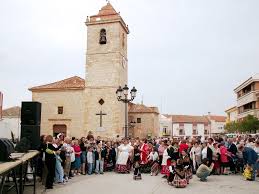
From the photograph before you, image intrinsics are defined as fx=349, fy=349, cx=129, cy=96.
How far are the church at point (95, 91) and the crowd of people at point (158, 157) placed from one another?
49.3 feet

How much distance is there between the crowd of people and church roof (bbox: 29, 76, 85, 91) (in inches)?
686

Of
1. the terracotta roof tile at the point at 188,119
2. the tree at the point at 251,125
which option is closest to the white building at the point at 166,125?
the terracotta roof tile at the point at 188,119

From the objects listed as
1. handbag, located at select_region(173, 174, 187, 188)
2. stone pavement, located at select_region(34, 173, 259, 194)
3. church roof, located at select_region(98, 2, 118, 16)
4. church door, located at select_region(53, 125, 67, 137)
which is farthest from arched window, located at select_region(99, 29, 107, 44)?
handbag, located at select_region(173, 174, 187, 188)

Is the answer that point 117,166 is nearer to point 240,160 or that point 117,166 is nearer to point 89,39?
point 240,160

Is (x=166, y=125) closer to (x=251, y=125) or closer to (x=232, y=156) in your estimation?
(x=251, y=125)

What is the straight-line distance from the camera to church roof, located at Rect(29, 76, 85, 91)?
112 feet

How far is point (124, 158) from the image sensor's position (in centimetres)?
1614

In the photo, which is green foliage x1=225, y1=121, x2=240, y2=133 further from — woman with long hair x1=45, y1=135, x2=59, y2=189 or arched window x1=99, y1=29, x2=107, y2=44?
woman with long hair x1=45, y1=135, x2=59, y2=189

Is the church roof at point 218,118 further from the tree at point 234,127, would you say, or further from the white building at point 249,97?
the tree at point 234,127

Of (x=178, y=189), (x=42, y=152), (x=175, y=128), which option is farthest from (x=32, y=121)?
→ (x=175, y=128)

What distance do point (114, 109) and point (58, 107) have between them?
6.18m

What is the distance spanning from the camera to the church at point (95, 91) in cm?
3241

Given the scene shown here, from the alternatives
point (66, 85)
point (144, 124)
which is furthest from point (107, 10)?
point (144, 124)

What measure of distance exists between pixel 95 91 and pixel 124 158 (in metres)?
17.6
